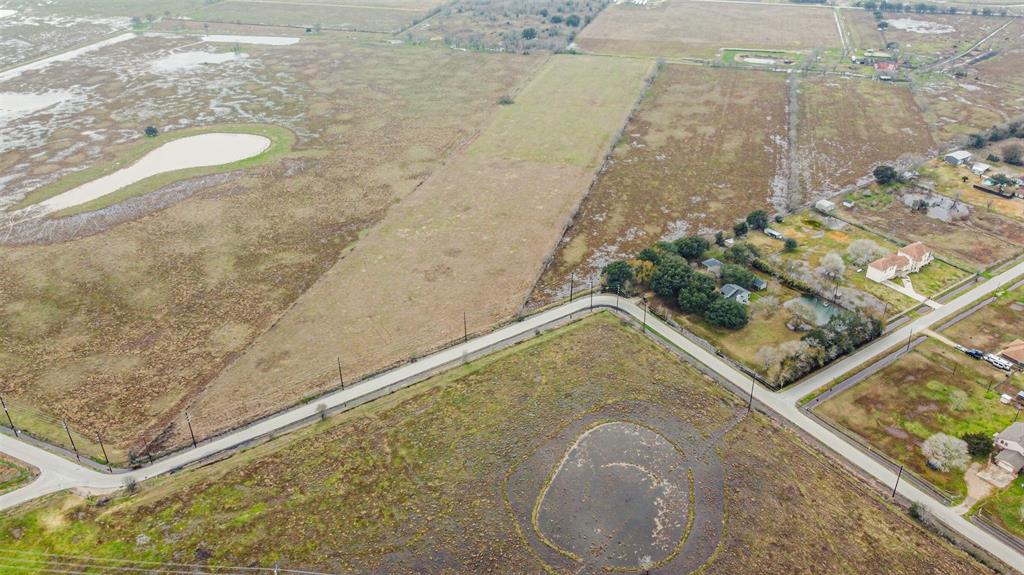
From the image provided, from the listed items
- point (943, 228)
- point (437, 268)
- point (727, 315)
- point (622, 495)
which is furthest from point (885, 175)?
point (622, 495)

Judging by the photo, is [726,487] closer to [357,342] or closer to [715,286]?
[715,286]

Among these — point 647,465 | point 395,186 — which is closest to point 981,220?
point 647,465

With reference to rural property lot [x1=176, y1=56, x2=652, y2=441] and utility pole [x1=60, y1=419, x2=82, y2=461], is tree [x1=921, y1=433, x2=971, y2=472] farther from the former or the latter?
utility pole [x1=60, y1=419, x2=82, y2=461]

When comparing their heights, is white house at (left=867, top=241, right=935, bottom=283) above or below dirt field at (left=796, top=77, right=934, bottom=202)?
below

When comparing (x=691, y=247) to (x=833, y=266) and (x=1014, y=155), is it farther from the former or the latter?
(x=1014, y=155)

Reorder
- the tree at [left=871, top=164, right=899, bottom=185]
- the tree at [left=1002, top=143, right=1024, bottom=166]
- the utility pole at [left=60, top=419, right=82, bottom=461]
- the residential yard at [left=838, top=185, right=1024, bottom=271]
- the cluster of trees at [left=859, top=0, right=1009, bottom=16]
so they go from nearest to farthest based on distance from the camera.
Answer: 1. the utility pole at [left=60, top=419, right=82, bottom=461]
2. the residential yard at [left=838, top=185, right=1024, bottom=271]
3. the tree at [left=871, top=164, right=899, bottom=185]
4. the tree at [left=1002, top=143, right=1024, bottom=166]
5. the cluster of trees at [left=859, top=0, right=1009, bottom=16]

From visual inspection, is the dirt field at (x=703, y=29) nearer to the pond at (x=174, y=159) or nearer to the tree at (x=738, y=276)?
the pond at (x=174, y=159)

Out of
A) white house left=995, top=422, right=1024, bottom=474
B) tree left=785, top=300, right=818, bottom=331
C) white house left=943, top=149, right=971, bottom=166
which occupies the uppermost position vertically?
white house left=943, top=149, right=971, bottom=166

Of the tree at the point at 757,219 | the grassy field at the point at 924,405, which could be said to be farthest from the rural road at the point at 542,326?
the tree at the point at 757,219

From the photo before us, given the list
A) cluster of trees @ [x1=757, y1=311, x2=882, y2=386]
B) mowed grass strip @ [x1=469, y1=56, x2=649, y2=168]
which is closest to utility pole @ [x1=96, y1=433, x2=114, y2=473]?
cluster of trees @ [x1=757, y1=311, x2=882, y2=386]
